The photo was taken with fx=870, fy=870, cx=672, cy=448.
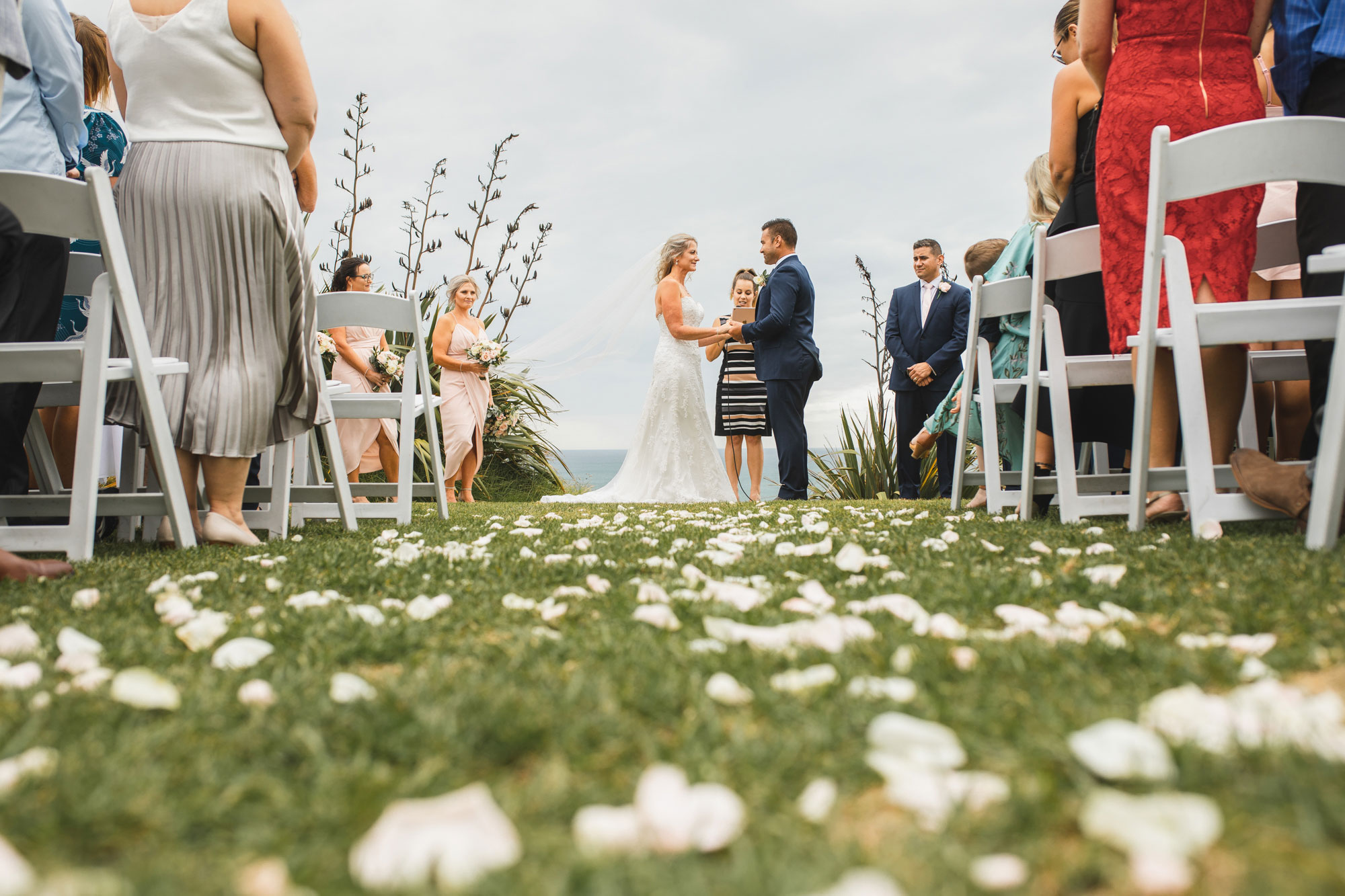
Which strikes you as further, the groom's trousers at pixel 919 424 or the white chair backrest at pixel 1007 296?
the groom's trousers at pixel 919 424

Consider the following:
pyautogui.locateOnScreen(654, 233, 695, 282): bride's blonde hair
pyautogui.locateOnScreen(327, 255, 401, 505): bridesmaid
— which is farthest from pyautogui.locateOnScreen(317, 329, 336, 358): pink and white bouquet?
pyautogui.locateOnScreen(654, 233, 695, 282): bride's blonde hair

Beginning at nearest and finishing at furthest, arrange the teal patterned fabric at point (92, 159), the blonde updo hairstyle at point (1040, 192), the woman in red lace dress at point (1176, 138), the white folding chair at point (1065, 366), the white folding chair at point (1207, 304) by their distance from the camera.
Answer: the white folding chair at point (1207, 304) < the woman in red lace dress at point (1176, 138) < the white folding chair at point (1065, 366) < the teal patterned fabric at point (92, 159) < the blonde updo hairstyle at point (1040, 192)

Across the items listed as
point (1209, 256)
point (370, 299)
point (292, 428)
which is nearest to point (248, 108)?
point (292, 428)

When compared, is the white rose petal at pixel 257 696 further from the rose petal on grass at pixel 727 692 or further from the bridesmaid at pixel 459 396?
the bridesmaid at pixel 459 396

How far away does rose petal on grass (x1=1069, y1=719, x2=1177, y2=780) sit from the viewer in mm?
716

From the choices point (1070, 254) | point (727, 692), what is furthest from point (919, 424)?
point (727, 692)

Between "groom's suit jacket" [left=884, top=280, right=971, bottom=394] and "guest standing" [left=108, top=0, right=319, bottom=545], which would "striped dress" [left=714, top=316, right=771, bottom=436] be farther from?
"guest standing" [left=108, top=0, right=319, bottom=545]

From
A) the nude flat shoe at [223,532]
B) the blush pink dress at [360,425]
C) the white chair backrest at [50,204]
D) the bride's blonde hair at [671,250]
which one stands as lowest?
the nude flat shoe at [223,532]

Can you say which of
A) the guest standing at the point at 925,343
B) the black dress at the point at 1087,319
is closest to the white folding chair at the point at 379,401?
the black dress at the point at 1087,319

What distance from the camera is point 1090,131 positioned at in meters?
3.53

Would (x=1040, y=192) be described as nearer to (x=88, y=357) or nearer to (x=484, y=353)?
(x=88, y=357)

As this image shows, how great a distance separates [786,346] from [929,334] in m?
1.20

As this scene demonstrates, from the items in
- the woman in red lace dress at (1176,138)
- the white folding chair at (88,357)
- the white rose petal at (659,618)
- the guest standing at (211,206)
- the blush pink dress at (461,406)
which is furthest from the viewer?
the blush pink dress at (461,406)

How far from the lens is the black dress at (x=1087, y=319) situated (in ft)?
11.7
